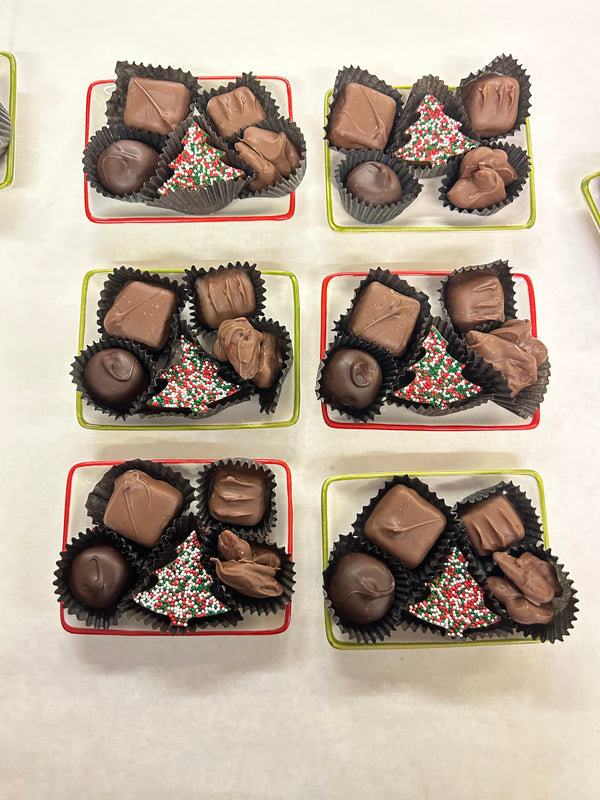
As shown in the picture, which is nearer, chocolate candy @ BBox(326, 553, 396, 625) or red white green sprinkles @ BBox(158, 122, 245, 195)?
chocolate candy @ BBox(326, 553, 396, 625)

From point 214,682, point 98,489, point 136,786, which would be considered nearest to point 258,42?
point 98,489

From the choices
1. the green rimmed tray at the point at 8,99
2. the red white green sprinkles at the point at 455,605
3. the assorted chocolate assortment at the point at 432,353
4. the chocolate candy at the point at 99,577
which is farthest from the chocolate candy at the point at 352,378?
the green rimmed tray at the point at 8,99

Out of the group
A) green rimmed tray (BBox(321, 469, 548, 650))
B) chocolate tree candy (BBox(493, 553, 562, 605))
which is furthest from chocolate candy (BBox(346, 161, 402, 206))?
chocolate tree candy (BBox(493, 553, 562, 605))

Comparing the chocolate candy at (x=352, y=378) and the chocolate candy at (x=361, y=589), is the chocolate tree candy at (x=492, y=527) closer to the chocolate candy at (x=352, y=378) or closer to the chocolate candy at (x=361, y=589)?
the chocolate candy at (x=361, y=589)

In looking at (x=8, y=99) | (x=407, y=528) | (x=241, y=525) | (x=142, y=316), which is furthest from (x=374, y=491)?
(x=8, y=99)

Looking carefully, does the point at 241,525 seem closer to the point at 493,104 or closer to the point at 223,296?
the point at 223,296

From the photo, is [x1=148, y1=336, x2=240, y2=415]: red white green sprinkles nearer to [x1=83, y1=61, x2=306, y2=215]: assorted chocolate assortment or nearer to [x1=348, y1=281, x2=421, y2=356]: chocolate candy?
[x1=348, y1=281, x2=421, y2=356]: chocolate candy

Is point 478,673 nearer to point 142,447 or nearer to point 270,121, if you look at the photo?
point 142,447
